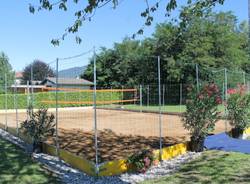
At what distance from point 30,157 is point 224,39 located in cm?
2618

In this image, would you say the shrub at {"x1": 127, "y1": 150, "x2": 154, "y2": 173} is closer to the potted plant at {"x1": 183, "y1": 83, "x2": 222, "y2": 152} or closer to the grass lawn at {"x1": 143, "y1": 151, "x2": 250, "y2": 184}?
the grass lawn at {"x1": 143, "y1": 151, "x2": 250, "y2": 184}

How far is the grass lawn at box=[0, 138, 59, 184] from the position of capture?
645 centimetres

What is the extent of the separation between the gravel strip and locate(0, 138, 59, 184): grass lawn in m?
0.24

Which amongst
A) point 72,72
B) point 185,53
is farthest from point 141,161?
point 185,53

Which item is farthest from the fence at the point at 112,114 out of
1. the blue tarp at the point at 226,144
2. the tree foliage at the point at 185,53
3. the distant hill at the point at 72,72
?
the tree foliage at the point at 185,53

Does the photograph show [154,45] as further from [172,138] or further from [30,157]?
[30,157]

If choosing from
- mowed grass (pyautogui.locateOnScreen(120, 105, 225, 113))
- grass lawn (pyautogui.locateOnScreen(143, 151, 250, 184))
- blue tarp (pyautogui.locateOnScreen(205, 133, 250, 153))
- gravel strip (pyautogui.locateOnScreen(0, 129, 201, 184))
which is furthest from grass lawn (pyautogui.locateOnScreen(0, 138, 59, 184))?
mowed grass (pyautogui.locateOnScreen(120, 105, 225, 113))

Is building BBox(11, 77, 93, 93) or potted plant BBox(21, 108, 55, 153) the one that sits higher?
building BBox(11, 77, 93, 93)

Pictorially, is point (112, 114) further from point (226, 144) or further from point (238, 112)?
point (226, 144)

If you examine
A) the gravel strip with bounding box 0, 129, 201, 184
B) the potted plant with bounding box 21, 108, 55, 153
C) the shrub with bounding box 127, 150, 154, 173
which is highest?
the potted plant with bounding box 21, 108, 55, 153

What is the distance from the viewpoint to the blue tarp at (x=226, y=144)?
9.00 metres

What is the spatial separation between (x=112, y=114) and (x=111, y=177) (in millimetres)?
16003

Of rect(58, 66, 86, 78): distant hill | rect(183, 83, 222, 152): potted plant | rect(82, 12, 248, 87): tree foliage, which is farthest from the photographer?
rect(82, 12, 248, 87): tree foliage

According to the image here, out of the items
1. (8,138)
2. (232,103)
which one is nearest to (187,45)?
(232,103)
